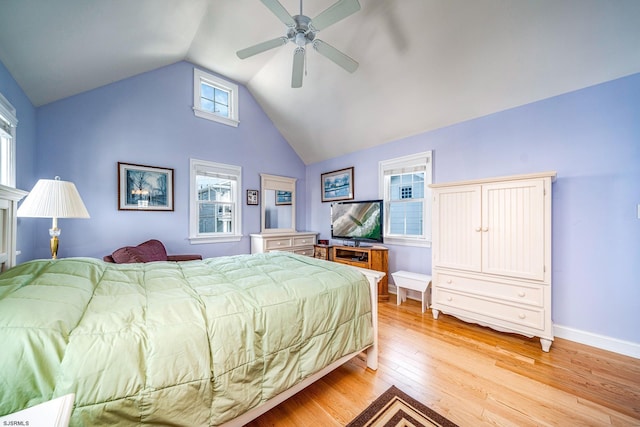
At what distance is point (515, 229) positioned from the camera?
2285 mm

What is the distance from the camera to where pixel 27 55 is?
1.91 meters

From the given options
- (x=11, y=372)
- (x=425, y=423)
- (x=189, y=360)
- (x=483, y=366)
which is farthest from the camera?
(x=483, y=366)

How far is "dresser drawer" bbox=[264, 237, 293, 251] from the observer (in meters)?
4.14

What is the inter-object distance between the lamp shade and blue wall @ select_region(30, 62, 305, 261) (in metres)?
1.02

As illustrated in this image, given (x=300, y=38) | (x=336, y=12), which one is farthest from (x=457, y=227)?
(x=300, y=38)

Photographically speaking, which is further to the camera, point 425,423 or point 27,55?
point 27,55

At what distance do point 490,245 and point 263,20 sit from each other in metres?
3.59

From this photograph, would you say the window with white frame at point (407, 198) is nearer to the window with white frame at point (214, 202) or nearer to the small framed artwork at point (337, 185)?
the small framed artwork at point (337, 185)

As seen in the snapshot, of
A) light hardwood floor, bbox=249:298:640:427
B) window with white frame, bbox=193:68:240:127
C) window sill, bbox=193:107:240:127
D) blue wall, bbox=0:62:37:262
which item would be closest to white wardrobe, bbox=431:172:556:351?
light hardwood floor, bbox=249:298:640:427

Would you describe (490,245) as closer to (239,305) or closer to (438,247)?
(438,247)

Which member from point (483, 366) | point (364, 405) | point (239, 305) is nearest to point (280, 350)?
point (239, 305)

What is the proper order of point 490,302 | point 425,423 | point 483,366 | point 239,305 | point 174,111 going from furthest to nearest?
1. point 174,111
2. point 490,302
3. point 483,366
4. point 425,423
5. point 239,305

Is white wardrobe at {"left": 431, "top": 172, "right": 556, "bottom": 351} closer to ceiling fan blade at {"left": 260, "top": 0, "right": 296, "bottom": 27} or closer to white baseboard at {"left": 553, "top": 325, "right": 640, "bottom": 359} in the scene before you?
white baseboard at {"left": 553, "top": 325, "right": 640, "bottom": 359}

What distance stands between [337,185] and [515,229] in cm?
294
